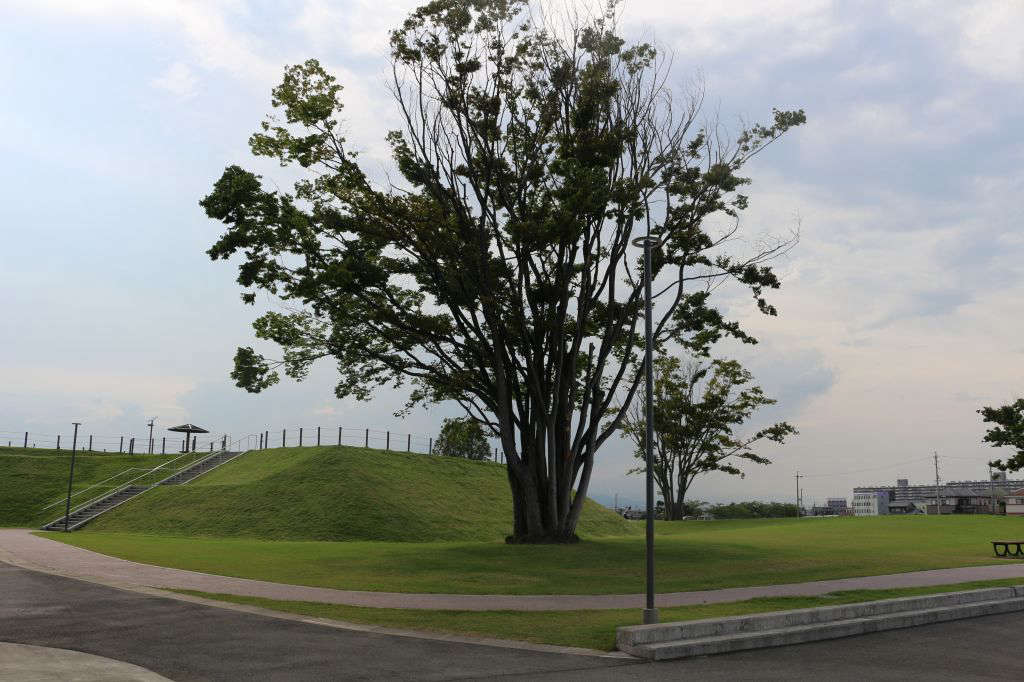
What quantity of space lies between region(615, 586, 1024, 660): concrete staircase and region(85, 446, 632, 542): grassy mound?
26.4 meters

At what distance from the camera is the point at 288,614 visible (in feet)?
49.4

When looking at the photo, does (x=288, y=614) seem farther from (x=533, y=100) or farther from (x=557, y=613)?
(x=533, y=100)

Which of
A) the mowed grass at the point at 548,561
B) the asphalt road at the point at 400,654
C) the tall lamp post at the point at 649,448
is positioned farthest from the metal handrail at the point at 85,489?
the tall lamp post at the point at 649,448

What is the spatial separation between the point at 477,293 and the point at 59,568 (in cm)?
1563

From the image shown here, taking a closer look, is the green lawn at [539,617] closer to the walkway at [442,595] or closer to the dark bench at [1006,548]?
the walkway at [442,595]

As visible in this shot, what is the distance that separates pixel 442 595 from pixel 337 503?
945 inches

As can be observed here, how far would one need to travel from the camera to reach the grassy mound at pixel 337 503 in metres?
39.2

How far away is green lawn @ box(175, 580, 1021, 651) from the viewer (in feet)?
43.5

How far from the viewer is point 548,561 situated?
83.5 feet

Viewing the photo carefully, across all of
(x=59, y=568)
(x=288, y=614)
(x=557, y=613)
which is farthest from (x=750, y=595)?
(x=59, y=568)

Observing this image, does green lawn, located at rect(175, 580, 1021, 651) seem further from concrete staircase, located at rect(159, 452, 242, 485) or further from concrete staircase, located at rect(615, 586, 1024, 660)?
concrete staircase, located at rect(159, 452, 242, 485)

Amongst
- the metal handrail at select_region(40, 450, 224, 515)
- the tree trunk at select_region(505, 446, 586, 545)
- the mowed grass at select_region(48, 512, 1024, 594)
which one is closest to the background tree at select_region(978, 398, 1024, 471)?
the mowed grass at select_region(48, 512, 1024, 594)

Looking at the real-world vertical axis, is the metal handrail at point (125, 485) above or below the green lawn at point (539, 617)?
above

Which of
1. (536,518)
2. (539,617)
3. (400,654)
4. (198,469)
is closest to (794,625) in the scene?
(539,617)
